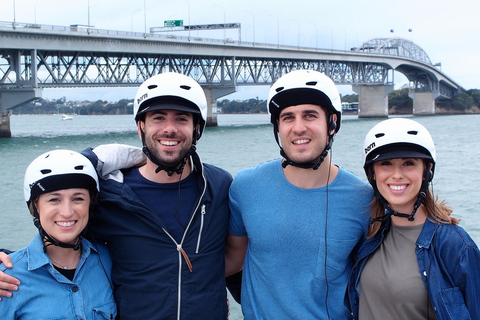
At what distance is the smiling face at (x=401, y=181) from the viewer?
3750mm

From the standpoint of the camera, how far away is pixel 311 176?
3.80m

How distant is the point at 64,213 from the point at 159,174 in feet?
2.49

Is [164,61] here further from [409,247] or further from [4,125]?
[409,247]

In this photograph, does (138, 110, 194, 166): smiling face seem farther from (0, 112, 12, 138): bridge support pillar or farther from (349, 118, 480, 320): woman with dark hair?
(0, 112, 12, 138): bridge support pillar

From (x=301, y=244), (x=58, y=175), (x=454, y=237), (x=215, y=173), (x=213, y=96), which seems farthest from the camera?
(x=213, y=96)

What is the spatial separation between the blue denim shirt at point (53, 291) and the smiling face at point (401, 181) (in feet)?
7.26

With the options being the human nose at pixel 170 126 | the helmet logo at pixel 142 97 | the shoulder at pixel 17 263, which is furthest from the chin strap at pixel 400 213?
the shoulder at pixel 17 263

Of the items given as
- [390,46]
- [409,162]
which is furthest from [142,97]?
[390,46]

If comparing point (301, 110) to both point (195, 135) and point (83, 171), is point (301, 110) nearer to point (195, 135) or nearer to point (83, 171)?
point (195, 135)

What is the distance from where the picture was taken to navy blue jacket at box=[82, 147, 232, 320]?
Result: 3.71m

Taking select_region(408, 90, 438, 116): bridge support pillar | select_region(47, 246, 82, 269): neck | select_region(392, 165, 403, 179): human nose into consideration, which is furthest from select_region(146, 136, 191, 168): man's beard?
select_region(408, 90, 438, 116): bridge support pillar

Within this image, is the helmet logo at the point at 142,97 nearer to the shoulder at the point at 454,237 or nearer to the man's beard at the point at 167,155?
the man's beard at the point at 167,155

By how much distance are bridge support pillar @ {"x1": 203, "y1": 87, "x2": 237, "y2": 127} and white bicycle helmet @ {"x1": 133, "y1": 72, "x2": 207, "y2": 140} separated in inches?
2698

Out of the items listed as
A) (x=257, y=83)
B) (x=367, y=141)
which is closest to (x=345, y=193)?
(x=367, y=141)
